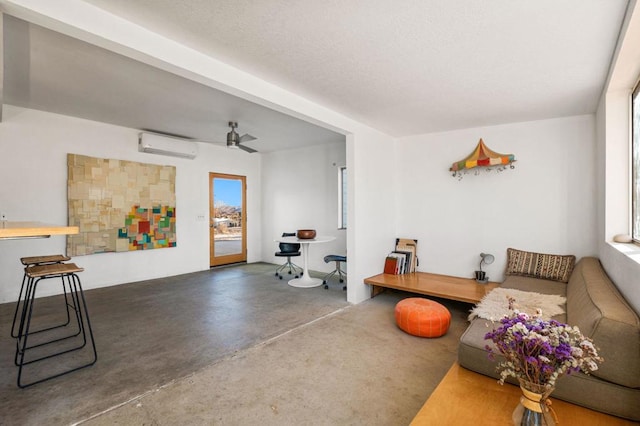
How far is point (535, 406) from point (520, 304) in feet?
6.20

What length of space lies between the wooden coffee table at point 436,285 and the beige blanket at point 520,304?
447mm

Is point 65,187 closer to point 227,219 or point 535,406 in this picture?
point 227,219

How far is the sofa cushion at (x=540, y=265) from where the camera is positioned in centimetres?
363

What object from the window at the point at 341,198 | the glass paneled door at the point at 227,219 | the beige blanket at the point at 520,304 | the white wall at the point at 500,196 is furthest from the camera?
the glass paneled door at the point at 227,219

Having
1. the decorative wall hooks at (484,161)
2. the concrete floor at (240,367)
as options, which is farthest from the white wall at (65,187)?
the decorative wall hooks at (484,161)

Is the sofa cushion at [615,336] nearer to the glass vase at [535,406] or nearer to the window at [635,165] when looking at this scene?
the glass vase at [535,406]

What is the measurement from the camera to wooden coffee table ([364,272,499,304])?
3.55 metres

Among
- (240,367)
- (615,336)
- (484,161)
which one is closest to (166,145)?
(240,367)

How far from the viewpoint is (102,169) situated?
481 centimetres

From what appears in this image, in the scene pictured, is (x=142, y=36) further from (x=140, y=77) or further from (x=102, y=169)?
(x=102, y=169)

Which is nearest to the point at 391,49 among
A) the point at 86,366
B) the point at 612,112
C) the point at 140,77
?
the point at 612,112

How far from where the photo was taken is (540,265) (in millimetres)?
3775

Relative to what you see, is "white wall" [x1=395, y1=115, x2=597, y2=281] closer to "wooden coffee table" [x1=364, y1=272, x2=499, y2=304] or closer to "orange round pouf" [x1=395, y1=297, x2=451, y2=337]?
"wooden coffee table" [x1=364, y1=272, x2=499, y2=304]

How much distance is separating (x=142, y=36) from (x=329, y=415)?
9.08ft
